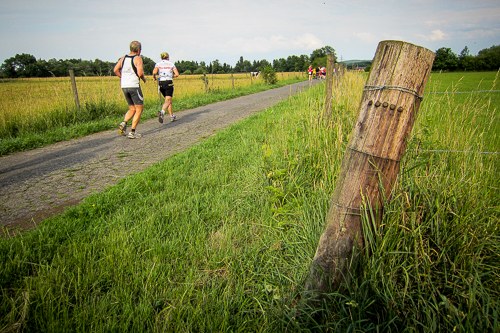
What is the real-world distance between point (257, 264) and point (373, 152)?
1.27 m

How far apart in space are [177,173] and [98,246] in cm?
180

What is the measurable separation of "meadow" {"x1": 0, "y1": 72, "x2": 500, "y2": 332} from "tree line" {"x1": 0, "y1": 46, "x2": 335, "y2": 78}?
502 centimetres

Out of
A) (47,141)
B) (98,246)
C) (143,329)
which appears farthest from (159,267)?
(47,141)

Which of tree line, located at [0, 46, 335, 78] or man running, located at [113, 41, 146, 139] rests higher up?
tree line, located at [0, 46, 335, 78]

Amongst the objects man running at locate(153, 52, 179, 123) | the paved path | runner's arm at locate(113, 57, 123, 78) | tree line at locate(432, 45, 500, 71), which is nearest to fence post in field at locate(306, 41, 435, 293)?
the paved path

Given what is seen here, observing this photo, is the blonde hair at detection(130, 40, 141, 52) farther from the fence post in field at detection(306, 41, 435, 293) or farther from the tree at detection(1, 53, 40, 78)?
the tree at detection(1, 53, 40, 78)

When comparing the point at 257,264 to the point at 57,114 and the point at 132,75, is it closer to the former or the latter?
the point at 132,75

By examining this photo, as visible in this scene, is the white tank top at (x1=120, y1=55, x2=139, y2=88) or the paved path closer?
the paved path

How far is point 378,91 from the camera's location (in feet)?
5.08

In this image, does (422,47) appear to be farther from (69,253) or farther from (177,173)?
(177,173)

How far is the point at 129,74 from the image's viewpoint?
6648mm

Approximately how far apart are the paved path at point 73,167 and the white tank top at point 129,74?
1.32 metres

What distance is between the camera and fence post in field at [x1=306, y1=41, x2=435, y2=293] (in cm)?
151

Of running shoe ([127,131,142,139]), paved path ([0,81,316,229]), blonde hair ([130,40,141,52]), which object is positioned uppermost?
blonde hair ([130,40,141,52])
